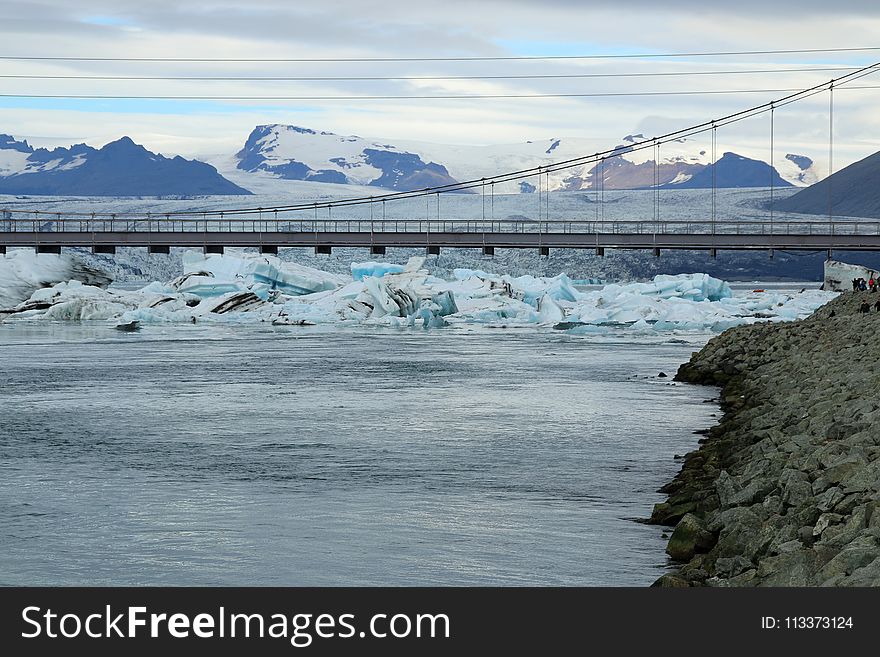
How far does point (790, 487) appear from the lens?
10.4m

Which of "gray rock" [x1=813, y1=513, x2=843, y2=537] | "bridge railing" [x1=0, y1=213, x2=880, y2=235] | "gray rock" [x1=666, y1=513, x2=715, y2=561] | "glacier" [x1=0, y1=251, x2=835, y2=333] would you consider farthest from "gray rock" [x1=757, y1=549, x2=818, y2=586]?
"bridge railing" [x1=0, y1=213, x2=880, y2=235]

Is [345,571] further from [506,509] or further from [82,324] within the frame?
[82,324]

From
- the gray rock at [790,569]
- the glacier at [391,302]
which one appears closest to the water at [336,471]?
the gray rock at [790,569]

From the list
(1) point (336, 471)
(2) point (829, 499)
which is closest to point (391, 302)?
(1) point (336, 471)

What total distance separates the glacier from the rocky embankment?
3127 centimetres

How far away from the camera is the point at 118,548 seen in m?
11.3

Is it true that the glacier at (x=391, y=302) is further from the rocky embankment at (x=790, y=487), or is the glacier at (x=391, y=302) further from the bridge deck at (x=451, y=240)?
the rocky embankment at (x=790, y=487)

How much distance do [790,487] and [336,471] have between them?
645cm

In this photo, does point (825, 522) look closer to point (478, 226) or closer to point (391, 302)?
point (391, 302)

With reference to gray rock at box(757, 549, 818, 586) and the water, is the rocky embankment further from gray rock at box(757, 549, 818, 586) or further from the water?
the water

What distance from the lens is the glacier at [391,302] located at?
178 feet

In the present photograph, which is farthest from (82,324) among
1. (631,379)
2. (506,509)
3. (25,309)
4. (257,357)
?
(506,509)

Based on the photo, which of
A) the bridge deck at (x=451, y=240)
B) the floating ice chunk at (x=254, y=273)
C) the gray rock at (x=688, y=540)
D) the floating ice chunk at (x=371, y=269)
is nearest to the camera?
the gray rock at (x=688, y=540)

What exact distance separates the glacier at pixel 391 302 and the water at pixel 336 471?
22495 millimetres
